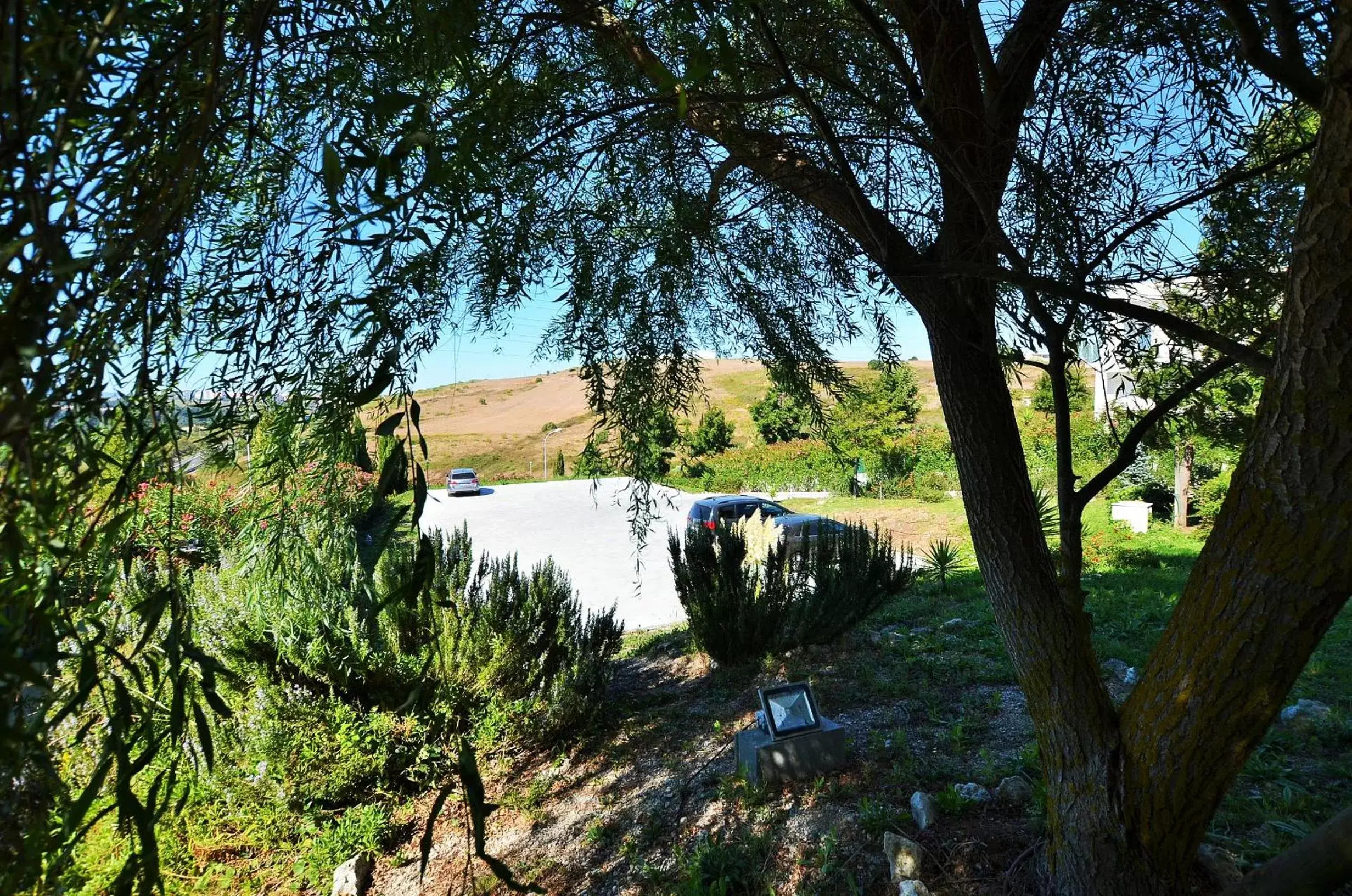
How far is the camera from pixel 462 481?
2862cm

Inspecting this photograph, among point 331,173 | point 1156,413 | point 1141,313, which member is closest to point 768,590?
point 1156,413

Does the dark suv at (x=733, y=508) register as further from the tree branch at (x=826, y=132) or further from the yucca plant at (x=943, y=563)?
the tree branch at (x=826, y=132)

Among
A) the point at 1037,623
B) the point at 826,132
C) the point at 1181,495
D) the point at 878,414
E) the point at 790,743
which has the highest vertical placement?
the point at 826,132

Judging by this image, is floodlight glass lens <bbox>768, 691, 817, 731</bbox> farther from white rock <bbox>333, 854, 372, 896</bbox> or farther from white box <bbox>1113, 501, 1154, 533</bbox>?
white box <bbox>1113, 501, 1154, 533</bbox>

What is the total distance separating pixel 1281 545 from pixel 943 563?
8105 millimetres

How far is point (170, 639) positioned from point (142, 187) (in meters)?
0.54

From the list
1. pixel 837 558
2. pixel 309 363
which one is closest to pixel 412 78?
pixel 309 363

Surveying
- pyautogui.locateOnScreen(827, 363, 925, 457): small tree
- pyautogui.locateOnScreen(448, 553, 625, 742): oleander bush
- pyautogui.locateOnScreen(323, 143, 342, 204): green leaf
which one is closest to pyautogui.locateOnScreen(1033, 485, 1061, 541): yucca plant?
pyautogui.locateOnScreen(827, 363, 925, 457): small tree

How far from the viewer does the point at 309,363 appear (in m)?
1.80

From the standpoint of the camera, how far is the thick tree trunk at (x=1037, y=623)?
2205mm

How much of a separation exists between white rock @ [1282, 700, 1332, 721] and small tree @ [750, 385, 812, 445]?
2.95 m

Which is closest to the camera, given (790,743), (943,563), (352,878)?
(352,878)

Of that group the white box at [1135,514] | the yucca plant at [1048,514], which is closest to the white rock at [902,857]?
the yucca plant at [1048,514]

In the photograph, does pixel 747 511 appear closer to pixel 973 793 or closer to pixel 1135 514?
pixel 1135 514
